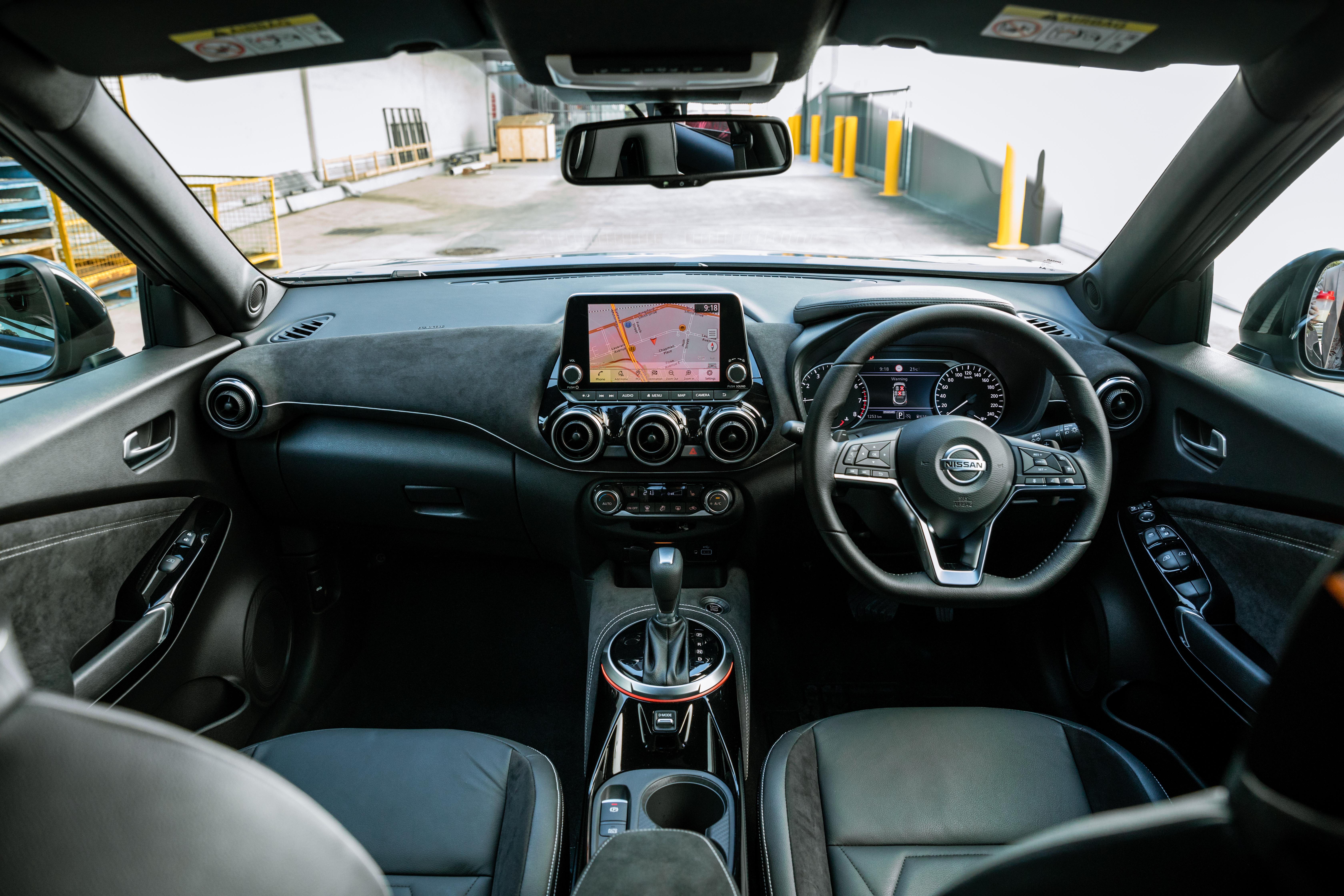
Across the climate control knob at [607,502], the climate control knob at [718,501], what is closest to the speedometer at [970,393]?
the climate control knob at [718,501]

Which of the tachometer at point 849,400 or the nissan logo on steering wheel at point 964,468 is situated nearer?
the nissan logo on steering wheel at point 964,468

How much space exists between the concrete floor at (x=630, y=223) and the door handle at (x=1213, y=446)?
1197mm

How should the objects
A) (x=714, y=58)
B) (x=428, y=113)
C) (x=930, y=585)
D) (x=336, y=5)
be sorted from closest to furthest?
(x=336, y=5)
(x=714, y=58)
(x=930, y=585)
(x=428, y=113)

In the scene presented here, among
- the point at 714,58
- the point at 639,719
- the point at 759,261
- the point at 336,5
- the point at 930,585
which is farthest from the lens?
the point at 759,261

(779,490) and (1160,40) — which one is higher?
(1160,40)

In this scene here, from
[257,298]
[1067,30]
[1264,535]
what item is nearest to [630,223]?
[257,298]

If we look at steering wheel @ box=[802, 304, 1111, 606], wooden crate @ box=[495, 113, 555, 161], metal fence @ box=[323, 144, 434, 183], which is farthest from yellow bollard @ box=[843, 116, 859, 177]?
steering wheel @ box=[802, 304, 1111, 606]

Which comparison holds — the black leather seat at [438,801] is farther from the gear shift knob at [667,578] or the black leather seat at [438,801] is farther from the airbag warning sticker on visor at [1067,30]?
the airbag warning sticker on visor at [1067,30]

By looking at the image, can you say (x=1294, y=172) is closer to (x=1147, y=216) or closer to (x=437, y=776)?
(x=1147, y=216)

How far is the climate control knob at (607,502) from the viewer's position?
2783 mm

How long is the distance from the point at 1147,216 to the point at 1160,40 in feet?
3.72

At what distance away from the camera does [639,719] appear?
2.40m

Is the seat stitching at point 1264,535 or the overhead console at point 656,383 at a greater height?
the overhead console at point 656,383

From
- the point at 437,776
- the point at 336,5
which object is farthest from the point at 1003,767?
the point at 336,5
